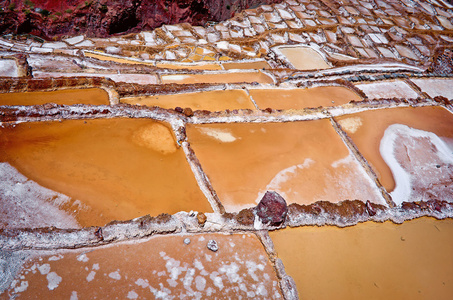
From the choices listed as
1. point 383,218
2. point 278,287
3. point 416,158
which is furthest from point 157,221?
point 416,158

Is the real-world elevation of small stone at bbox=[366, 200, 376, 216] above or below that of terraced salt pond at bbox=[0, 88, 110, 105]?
above

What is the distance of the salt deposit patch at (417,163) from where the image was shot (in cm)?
578

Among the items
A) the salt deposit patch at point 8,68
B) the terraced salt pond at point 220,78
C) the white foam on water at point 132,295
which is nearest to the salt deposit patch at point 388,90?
the terraced salt pond at point 220,78

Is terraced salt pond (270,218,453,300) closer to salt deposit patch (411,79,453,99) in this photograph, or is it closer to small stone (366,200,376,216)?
small stone (366,200,376,216)

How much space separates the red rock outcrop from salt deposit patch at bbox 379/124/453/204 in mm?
9846

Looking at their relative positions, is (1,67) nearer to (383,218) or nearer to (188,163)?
(188,163)

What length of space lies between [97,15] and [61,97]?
23.5 feet

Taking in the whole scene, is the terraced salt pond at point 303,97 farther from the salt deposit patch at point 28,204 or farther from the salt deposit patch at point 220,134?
the salt deposit patch at point 28,204

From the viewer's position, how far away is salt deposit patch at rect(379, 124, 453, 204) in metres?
5.78

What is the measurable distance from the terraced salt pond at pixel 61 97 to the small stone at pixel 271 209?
11.8ft

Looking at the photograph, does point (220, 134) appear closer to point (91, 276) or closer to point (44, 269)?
point (91, 276)

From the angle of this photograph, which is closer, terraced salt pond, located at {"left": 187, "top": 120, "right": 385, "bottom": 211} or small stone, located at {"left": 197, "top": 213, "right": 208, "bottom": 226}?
small stone, located at {"left": 197, "top": 213, "right": 208, "bottom": 226}

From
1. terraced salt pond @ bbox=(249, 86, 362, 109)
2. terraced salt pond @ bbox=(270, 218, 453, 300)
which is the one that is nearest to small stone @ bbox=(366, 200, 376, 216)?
terraced salt pond @ bbox=(270, 218, 453, 300)

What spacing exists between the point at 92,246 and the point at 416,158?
6189 millimetres
